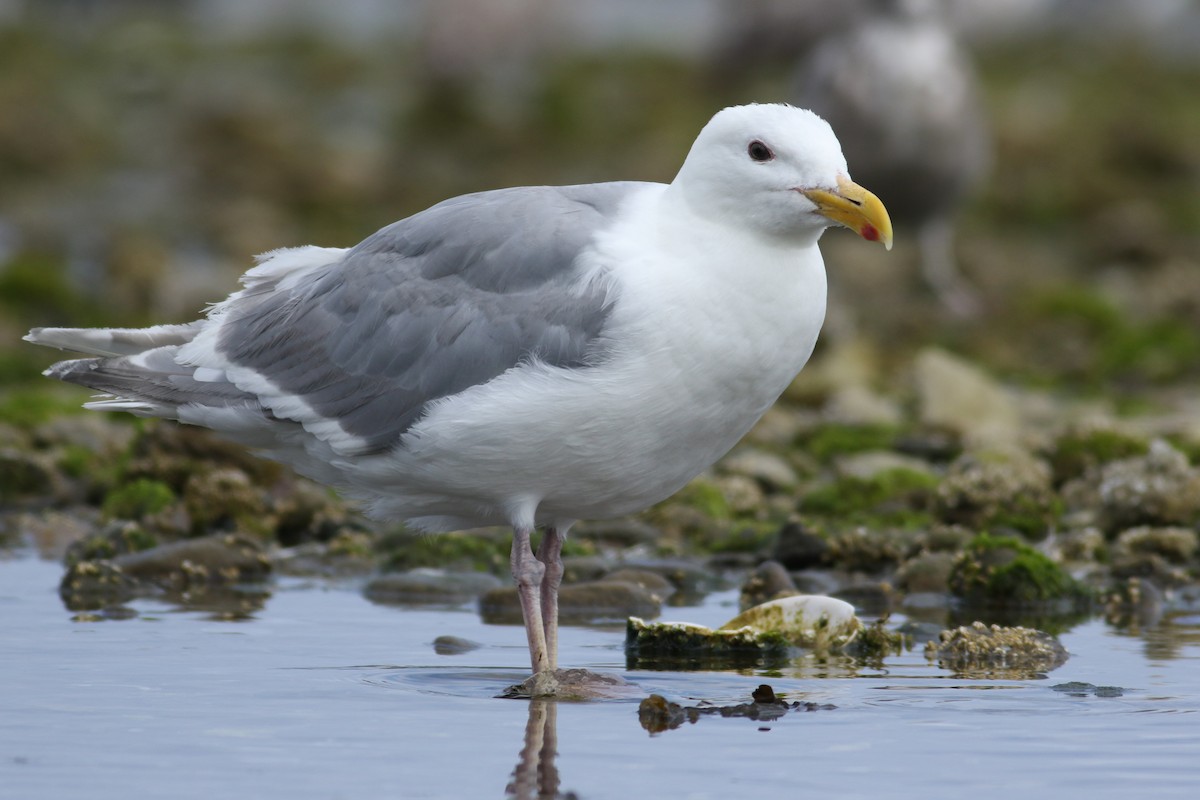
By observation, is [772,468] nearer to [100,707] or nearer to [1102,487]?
[1102,487]

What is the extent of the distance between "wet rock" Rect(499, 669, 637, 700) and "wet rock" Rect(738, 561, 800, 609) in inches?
58.7

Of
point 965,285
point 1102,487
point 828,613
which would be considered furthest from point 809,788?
point 965,285

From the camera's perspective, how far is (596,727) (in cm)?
532

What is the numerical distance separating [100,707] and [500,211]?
187cm

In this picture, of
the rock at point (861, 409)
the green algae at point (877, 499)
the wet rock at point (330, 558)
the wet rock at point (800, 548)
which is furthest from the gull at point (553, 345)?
the rock at point (861, 409)

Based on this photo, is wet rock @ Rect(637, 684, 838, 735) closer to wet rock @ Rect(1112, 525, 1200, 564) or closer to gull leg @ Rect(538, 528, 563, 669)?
gull leg @ Rect(538, 528, 563, 669)

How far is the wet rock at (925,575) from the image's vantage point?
290 inches

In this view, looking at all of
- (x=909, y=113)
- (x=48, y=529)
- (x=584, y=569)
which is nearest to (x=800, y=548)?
(x=584, y=569)

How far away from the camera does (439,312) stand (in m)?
6.06

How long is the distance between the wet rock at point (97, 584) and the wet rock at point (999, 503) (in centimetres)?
332

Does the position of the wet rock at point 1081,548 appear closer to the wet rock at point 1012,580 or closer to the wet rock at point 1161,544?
the wet rock at point 1161,544

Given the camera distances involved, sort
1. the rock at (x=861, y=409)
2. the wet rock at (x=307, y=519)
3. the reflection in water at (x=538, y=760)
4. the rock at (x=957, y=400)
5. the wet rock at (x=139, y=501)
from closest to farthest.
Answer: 1. the reflection in water at (x=538, y=760)
2. the wet rock at (x=139, y=501)
3. the wet rock at (x=307, y=519)
4. the rock at (x=957, y=400)
5. the rock at (x=861, y=409)

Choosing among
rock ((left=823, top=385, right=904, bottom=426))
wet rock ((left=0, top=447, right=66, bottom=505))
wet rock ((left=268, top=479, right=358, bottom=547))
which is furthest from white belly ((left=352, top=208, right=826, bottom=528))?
rock ((left=823, top=385, right=904, bottom=426))

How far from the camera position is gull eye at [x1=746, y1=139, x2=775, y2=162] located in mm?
5746
